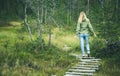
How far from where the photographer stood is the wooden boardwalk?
11036 millimetres

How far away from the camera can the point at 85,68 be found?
11672 mm

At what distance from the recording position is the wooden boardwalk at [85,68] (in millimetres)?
11036

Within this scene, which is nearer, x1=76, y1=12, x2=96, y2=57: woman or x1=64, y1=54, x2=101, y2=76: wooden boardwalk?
x1=64, y1=54, x2=101, y2=76: wooden boardwalk

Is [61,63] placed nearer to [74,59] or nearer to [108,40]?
[74,59]

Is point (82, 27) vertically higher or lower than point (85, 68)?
higher

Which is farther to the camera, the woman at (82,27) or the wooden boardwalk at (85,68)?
the woman at (82,27)

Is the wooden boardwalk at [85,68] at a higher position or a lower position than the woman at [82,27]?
lower

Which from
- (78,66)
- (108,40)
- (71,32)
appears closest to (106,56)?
(108,40)

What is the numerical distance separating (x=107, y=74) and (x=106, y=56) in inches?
124

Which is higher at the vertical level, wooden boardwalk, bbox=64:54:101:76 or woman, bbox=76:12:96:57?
woman, bbox=76:12:96:57

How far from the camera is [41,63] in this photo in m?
12.8

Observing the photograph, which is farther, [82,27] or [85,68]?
[82,27]

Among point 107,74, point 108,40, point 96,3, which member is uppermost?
point 96,3

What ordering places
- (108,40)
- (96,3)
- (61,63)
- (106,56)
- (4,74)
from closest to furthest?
(4,74), (61,63), (106,56), (108,40), (96,3)
